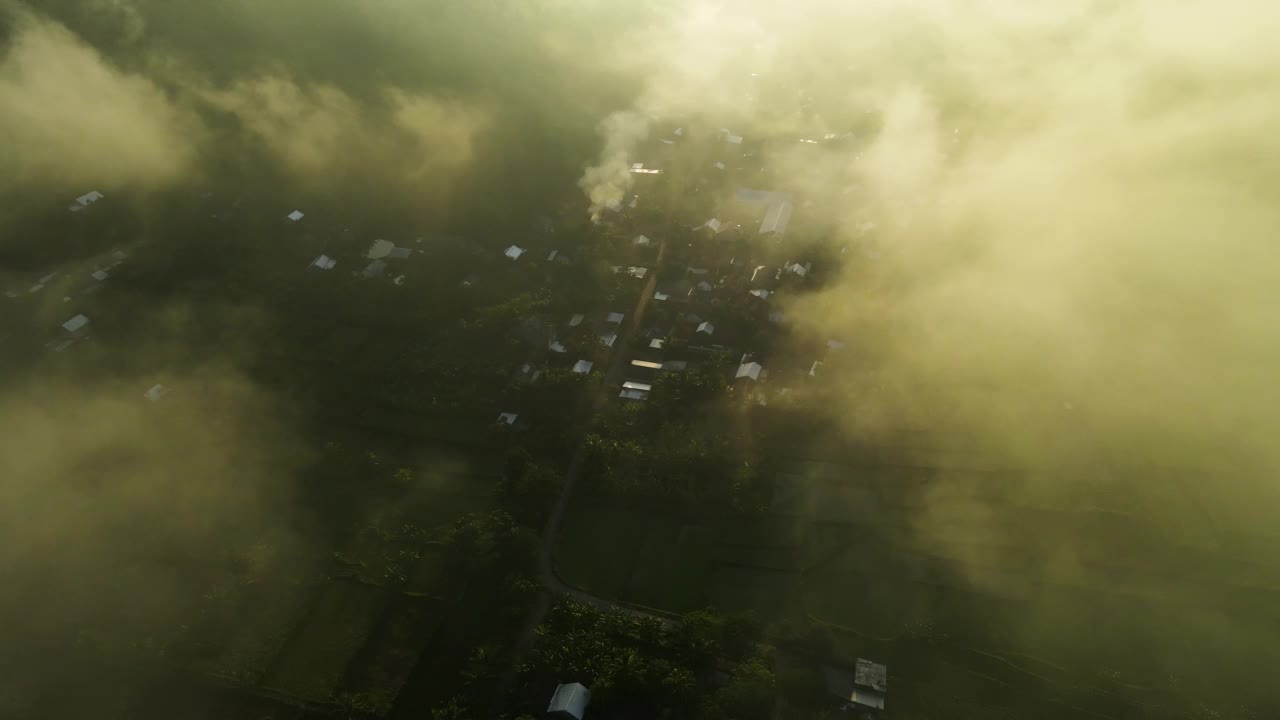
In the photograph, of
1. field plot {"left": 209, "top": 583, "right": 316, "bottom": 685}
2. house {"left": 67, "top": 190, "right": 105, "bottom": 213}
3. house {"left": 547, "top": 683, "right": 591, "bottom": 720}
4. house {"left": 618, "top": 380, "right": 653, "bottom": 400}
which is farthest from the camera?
house {"left": 67, "top": 190, "right": 105, "bottom": 213}

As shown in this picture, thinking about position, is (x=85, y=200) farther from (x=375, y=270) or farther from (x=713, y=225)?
(x=713, y=225)

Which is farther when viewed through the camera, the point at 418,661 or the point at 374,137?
the point at 374,137

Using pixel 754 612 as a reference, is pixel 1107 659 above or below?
above

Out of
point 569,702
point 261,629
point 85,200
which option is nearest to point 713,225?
point 569,702

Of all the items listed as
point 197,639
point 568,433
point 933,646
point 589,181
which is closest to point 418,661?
point 197,639

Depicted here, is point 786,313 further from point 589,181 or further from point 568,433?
point 589,181

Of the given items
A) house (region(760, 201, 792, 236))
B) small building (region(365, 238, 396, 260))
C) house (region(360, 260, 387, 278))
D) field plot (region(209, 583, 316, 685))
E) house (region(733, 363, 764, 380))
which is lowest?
field plot (region(209, 583, 316, 685))

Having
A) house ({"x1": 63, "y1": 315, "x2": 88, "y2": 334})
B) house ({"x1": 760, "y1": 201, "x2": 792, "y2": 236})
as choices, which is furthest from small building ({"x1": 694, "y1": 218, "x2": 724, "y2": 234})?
house ({"x1": 63, "y1": 315, "x2": 88, "y2": 334})

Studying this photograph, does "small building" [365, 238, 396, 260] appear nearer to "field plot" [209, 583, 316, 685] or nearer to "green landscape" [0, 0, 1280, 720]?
"green landscape" [0, 0, 1280, 720]
